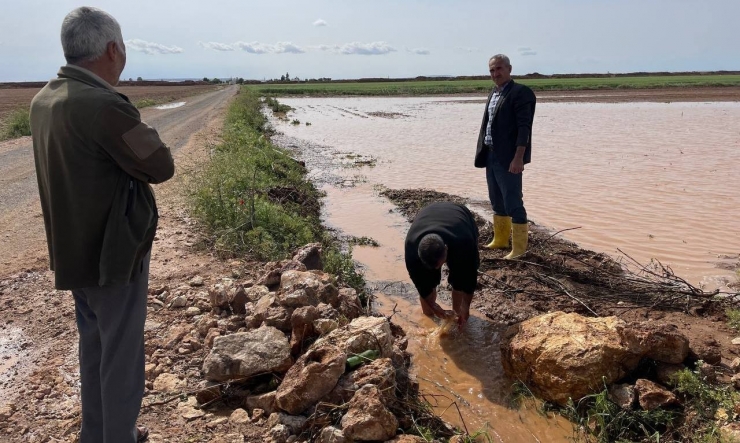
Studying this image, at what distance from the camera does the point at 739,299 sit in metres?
4.84

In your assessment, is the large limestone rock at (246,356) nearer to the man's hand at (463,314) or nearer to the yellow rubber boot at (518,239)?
the man's hand at (463,314)

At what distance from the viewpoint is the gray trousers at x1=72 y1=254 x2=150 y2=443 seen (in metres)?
2.22

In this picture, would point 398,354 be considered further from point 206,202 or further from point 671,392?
point 206,202

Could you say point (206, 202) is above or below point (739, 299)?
above

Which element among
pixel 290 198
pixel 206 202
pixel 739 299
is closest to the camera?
pixel 739 299

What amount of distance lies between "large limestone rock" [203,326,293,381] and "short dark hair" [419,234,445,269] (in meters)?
1.17

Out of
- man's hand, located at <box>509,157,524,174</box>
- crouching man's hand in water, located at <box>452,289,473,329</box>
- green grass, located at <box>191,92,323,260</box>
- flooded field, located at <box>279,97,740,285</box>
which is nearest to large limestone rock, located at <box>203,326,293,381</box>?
crouching man's hand in water, located at <box>452,289,473,329</box>

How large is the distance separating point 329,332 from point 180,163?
30.8ft

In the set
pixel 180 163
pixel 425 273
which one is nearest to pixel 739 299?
pixel 425 273

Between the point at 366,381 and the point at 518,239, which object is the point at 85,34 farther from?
the point at 518,239

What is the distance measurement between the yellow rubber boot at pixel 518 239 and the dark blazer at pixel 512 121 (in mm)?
740

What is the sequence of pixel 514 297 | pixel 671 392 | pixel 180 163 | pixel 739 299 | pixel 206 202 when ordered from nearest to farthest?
pixel 671 392 < pixel 739 299 < pixel 514 297 < pixel 206 202 < pixel 180 163

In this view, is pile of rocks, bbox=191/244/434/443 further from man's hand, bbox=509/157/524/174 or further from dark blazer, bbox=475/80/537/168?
dark blazer, bbox=475/80/537/168

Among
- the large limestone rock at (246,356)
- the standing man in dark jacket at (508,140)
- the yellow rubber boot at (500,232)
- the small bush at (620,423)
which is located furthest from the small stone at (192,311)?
the yellow rubber boot at (500,232)
